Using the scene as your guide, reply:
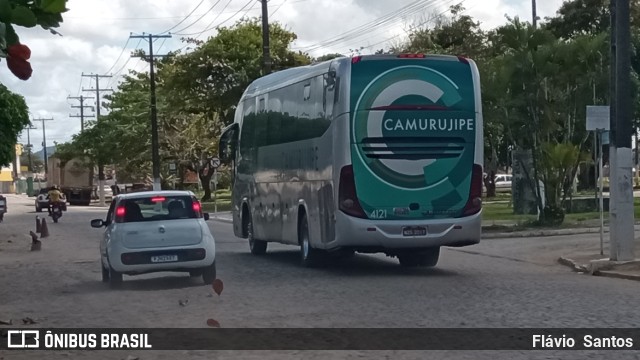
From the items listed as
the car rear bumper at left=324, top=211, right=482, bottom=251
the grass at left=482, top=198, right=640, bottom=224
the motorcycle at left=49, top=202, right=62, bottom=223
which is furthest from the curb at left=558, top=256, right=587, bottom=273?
the motorcycle at left=49, top=202, right=62, bottom=223

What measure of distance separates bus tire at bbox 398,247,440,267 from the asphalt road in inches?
9.6

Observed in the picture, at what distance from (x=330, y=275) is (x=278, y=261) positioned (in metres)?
4.08

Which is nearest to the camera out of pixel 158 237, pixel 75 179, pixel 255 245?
pixel 158 237

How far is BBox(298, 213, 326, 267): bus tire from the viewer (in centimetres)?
2134

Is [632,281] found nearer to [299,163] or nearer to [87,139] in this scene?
[299,163]

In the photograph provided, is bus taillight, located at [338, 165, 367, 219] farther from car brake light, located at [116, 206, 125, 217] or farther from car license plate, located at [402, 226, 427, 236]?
car brake light, located at [116, 206, 125, 217]

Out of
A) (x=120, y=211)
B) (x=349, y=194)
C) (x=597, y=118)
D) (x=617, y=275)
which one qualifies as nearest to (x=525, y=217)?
(x=597, y=118)

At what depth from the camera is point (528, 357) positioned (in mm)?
10172

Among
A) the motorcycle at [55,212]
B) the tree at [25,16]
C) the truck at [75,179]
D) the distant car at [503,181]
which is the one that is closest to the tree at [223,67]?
the motorcycle at [55,212]

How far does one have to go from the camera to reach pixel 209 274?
1884cm

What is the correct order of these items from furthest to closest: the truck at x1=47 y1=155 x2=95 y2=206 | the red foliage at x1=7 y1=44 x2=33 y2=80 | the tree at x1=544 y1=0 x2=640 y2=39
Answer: the truck at x1=47 y1=155 x2=95 y2=206
the tree at x1=544 y1=0 x2=640 y2=39
the red foliage at x1=7 y1=44 x2=33 y2=80

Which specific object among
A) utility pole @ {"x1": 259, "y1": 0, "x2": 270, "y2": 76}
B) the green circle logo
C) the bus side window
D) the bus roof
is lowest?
the green circle logo

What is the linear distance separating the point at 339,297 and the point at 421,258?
601 cm

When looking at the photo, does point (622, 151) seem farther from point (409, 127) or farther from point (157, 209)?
point (157, 209)
